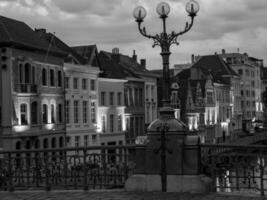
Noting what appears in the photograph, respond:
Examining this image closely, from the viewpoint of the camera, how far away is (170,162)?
525 inches

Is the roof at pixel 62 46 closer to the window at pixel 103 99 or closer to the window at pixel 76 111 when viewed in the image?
the window at pixel 76 111

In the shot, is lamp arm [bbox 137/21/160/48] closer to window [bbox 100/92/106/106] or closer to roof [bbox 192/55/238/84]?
window [bbox 100/92/106/106]

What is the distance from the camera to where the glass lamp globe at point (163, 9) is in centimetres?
1580

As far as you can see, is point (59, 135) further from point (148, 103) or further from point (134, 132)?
point (148, 103)

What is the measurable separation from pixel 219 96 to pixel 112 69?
35060 millimetres

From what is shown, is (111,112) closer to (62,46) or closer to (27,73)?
(62,46)

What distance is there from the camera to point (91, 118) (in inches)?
1980

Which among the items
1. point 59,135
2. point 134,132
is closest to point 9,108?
point 59,135

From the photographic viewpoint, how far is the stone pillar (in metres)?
13.2

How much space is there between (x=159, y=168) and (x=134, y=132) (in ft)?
146

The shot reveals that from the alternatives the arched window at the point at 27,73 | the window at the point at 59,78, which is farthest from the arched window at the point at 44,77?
the arched window at the point at 27,73

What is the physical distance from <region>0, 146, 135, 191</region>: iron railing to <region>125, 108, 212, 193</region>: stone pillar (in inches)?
19.8

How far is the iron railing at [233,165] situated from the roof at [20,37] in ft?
91.1

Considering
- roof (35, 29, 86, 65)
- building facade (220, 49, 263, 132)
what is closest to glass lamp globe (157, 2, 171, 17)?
roof (35, 29, 86, 65)
